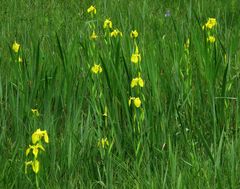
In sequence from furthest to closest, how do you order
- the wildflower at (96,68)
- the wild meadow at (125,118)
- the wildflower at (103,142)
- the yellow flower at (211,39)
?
the yellow flower at (211,39), the wildflower at (96,68), the wildflower at (103,142), the wild meadow at (125,118)

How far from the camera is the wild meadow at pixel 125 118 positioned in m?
1.91

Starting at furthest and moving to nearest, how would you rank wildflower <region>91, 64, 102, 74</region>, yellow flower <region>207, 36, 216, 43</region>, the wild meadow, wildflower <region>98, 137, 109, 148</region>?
yellow flower <region>207, 36, 216, 43</region> → wildflower <region>91, 64, 102, 74</region> → wildflower <region>98, 137, 109, 148</region> → the wild meadow

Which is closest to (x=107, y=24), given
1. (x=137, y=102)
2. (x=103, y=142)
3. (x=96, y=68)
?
(x=96, y=68)

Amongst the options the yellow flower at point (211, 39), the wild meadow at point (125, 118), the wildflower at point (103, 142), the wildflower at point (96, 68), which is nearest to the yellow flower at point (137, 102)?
the wild meadow at point (125, 118)

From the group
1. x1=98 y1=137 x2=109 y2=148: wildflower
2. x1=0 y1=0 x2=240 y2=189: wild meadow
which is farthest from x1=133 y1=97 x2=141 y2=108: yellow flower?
x1=98 y1=137 x2=109 y2=148: wildflower

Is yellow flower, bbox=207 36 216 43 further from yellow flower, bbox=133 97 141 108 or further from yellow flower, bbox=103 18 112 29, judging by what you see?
yellow flower, bbox=133 97 141 108

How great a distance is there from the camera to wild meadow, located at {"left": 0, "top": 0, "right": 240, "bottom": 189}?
6.25ft

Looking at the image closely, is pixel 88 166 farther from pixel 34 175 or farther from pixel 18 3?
pixel 18 3

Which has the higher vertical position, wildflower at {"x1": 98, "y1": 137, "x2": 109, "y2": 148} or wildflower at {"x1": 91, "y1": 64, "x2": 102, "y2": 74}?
wildflower at {"x1": 91, "y1": 64, "x2": 102, "y2": 74}

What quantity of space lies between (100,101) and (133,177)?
0.52 m

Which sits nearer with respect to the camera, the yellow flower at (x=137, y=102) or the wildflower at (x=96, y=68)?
the yellow flower at (x=137, y=102)

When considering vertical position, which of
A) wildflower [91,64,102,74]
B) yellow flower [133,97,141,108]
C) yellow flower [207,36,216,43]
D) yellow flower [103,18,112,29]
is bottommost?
yellow flower [133,97,141,108]

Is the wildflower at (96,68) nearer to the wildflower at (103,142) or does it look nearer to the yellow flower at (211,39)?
the wildflower at (103,142)

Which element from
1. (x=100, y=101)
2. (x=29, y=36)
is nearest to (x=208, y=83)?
(x=100, y=101)
